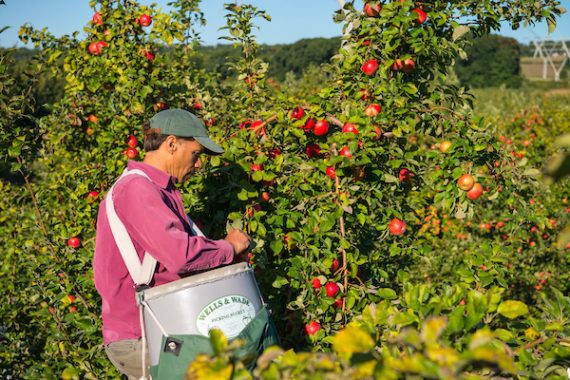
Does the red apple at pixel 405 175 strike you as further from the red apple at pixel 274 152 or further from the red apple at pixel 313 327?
the red apple at pixel 313 327

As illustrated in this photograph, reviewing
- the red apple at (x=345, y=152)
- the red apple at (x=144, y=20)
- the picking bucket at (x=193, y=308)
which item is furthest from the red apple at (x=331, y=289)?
the red apple at (x=144, y=20)

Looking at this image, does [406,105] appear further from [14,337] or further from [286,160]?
[14,337]

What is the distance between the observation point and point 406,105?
233 centimetres

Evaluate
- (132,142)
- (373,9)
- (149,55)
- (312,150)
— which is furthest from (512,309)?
(149,55)

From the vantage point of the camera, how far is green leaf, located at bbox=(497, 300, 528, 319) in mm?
1083

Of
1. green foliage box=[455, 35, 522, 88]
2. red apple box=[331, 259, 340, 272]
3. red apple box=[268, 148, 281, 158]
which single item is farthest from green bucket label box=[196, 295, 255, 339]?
green foliage box=[455, 35, 522, 88]

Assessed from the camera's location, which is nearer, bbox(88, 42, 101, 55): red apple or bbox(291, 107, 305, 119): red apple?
bbox(291, 107, 305, 119): red apple

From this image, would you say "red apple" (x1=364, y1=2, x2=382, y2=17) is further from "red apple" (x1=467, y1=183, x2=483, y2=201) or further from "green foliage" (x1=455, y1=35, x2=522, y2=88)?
"green foliage" (x1=455, y1=35, x2=522, y2=88)

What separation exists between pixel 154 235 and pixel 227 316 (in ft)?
1.05

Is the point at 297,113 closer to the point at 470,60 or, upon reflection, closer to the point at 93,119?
the point at 93,119

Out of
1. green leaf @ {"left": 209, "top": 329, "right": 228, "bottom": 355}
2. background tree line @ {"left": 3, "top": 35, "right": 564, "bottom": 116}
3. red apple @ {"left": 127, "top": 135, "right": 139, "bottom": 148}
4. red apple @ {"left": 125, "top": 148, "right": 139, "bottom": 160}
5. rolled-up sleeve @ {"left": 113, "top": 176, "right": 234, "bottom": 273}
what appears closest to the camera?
green leaf @ {"left": 209, "top": 329, "right": 228, "bottom": 355}

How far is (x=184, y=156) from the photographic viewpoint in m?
1.80

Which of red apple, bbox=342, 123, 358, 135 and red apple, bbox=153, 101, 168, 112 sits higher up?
red apple, bbox=153, 101, 168, 112

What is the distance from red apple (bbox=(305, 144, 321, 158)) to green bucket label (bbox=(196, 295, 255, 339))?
3.49ft
